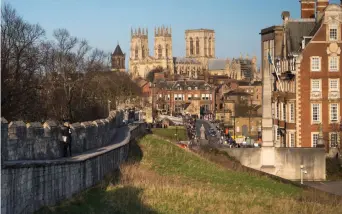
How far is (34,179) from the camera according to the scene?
19438 mm

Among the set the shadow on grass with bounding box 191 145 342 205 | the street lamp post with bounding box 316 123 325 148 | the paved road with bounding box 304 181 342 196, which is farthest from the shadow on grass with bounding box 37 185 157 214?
the street lamp post with bounding box 316 123 325 148

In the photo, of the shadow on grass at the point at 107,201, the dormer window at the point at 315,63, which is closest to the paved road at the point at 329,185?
the dormer window at the point at 315,63

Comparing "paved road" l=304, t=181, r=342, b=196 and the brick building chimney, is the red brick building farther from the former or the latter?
"paved road" l=304, t=181, r=342, b=196

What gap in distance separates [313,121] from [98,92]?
41.2 meters

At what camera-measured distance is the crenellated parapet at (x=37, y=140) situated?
19.8 m

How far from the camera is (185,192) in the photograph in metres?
30.8

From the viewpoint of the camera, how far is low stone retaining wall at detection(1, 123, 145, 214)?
57.6ft

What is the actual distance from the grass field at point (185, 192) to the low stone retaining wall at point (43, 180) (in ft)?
1.07

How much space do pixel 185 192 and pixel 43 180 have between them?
11.1m

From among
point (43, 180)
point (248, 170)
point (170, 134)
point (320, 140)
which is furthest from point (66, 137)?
point (170, 134)

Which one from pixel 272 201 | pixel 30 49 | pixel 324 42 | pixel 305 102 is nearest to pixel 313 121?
pixel 305 102

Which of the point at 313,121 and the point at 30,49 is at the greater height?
the point at 30,49

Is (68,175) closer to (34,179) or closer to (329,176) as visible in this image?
(34,179)

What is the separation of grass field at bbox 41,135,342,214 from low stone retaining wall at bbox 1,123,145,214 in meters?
0.33
